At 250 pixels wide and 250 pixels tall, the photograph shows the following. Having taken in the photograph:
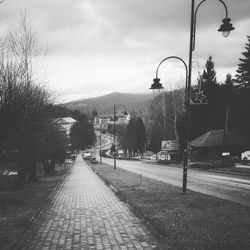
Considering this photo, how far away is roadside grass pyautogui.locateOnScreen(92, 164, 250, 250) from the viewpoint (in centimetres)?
660

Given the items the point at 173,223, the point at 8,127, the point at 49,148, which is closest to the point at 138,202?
the point at 173,223

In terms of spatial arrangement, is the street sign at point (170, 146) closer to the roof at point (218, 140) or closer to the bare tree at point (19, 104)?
the roof at point (218, 140)

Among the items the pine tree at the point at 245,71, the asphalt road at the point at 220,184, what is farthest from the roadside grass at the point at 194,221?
the pine tree at the point at 245,71

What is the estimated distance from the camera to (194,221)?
8.67 metres

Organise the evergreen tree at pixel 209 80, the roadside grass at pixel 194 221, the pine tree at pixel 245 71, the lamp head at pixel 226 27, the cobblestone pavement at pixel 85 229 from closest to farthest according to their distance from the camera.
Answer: the roadside grass at pixel 194 221 → the cobblestone pavement at pixel 85 229 → the lamp head at pixel 226 27 → the pine tree at pixel 245 71 → the evergreen tree at pixel 209 80

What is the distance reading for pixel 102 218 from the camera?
952 centimetres

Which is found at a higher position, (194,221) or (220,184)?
(194,221)

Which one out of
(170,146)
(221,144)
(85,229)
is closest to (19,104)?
(85,229)

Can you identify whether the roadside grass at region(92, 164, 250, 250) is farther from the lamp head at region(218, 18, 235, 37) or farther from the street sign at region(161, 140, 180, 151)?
the street sign at region(161, 140, 180, 151)

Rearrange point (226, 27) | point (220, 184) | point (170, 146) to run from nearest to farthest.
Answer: point (226, 27) → point (220, 184) → point (170, 146)

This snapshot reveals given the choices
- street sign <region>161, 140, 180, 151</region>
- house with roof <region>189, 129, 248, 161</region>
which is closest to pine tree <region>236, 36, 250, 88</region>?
house with roof <region>189, 129, 248, 161</region>

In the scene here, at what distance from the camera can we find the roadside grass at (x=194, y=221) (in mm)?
6602

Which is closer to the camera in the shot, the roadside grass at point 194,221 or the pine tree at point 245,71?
the roadside grass at point 194,221

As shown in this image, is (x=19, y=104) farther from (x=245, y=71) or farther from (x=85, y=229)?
(x=245, y=71)
